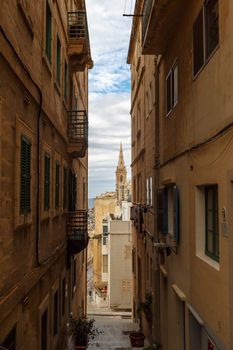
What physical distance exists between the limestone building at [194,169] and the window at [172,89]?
26 mm

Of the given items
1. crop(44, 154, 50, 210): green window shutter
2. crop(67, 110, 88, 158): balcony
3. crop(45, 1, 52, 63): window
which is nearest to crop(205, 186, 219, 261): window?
crop(44, 154, 50, 210): green window shutter

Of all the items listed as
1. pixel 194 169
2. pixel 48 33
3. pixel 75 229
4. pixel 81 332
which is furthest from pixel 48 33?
pixel 81 332

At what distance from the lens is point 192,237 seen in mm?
7777

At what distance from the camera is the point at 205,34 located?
22.9 ft

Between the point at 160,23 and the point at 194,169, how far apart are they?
151 inches

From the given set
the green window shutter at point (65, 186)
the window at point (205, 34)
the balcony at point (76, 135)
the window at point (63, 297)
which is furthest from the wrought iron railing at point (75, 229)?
the window at point (205, 34)

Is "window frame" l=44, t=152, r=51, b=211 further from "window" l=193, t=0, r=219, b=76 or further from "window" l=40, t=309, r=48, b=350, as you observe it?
"window" l=193, t=0, r=219, b=76

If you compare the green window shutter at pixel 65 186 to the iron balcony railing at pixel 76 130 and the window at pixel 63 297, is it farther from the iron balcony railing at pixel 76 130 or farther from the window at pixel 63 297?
the window at pixel 63 297

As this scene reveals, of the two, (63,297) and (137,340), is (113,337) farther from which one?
(63,297)

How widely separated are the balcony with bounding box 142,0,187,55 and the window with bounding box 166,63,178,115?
825 mm

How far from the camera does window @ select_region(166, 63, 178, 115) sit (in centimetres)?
975

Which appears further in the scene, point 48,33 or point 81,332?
point 81,332

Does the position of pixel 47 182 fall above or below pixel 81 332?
above

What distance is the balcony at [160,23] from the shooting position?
855 centimetres
